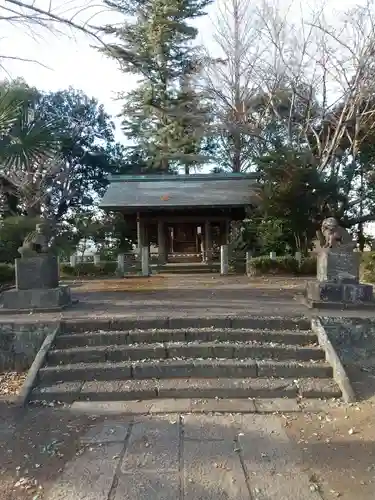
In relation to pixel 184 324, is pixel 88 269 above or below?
above

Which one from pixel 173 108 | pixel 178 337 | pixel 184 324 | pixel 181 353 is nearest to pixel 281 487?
pixel 181 353

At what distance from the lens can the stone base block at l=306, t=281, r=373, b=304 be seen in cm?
629

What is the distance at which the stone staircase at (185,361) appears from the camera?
4359 mm

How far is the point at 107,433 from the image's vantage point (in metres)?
3.61

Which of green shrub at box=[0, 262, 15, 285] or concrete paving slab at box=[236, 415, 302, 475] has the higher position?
green shrub at box=[0, 262, 15, 285]

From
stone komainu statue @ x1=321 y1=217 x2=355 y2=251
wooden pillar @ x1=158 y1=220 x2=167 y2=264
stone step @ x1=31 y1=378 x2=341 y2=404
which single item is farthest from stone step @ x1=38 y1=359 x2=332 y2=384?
wooden pillar @ x1=158 y1=220 x2=167 y2=264

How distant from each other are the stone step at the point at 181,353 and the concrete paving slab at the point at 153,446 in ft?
3.69

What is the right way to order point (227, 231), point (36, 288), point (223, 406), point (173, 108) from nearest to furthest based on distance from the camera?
point (223, 406)
point (36, 288)
point (227, 231)
point (173, 108)

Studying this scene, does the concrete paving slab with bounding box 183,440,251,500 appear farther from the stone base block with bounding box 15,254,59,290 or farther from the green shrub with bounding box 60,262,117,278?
the green shrub with bounding box 60,262,117,278

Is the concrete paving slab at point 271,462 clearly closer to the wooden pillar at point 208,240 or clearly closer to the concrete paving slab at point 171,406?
the concrete paving slab at point 171,406

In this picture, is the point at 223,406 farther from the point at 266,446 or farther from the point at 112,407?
the point at 112,407

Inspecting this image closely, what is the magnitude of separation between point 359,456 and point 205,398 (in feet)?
5.10

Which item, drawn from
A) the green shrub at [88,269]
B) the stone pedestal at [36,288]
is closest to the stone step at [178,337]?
the stone pedestal at [36,288]

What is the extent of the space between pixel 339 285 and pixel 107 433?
4.12 meters
